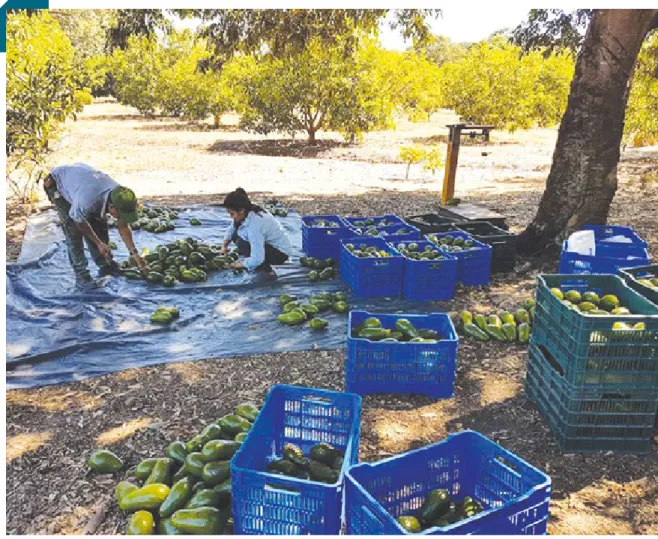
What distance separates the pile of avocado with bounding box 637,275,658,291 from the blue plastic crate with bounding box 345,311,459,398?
140cm

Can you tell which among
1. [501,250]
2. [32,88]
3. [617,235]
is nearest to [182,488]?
[501,250]

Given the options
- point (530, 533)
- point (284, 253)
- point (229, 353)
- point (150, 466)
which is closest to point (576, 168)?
point (284, 253)

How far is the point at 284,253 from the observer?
702 cm

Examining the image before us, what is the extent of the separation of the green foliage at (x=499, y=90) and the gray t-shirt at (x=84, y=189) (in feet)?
64.1

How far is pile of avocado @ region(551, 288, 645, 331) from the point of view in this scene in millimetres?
3824

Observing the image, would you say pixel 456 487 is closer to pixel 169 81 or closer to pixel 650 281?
pixel 650 281

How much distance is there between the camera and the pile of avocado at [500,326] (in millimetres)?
5270

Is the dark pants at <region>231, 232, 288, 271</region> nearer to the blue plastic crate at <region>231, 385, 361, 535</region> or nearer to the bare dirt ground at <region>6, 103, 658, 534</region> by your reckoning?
the bare dirt ground at <region>6, 103, 658, 534</region>

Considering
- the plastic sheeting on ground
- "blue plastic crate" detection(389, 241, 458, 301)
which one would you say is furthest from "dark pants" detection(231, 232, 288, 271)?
"blue plastic crate" detection(389, 241, 458, 301)

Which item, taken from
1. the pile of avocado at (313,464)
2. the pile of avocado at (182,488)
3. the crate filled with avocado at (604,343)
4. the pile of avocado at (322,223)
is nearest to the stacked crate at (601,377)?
the crate filled with avocado at (604,343)

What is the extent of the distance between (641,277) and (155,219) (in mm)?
6823

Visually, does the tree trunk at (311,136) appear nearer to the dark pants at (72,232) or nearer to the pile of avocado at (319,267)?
the pile of avocado at (319,267)

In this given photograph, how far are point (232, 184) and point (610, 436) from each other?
→ 1046 cm

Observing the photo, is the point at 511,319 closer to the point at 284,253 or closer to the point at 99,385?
the point at 284,253
